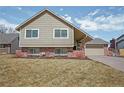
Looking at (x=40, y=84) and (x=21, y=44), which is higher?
(x=21, y=44)

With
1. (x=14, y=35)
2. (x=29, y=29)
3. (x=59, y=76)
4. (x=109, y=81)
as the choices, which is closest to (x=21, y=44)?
(x=29, y=29)

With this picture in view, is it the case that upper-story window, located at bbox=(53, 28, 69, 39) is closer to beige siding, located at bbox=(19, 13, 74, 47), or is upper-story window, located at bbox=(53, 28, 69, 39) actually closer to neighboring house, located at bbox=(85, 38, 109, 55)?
beige siding, located at bbox=(19, 13, 74, 47)

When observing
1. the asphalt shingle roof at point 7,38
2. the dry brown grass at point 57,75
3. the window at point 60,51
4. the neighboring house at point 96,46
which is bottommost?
the dry brown grass at point 57,75

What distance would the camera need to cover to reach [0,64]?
54.4 ft

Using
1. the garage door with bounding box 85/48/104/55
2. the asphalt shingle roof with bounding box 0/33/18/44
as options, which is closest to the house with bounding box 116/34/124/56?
the garage door with bounding box 85/48/104/55

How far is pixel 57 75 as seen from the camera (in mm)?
14078

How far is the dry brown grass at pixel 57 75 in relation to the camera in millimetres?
12844

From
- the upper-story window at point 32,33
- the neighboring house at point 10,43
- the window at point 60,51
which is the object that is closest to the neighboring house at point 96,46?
the neighboring house at point 10,43

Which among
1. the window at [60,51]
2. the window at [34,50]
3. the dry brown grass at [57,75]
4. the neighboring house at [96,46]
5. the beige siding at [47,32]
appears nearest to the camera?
the dry brown grass at [57,75]

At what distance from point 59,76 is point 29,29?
368 inches

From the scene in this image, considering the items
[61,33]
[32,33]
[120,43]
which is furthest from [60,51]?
[120,43]

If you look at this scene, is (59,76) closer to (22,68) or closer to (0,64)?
(22,68)

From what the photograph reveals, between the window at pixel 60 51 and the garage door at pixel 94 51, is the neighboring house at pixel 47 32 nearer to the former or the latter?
the window at pixel 60 51

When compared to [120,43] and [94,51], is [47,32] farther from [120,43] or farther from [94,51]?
[120,43]
